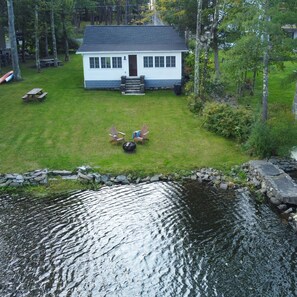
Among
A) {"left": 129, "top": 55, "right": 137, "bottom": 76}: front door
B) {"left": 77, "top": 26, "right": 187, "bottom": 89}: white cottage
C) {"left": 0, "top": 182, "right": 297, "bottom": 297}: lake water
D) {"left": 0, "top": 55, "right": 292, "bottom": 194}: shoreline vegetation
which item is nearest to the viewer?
{"left": 0, "top": 182, "right": 297, "bottom": 297}: lake water

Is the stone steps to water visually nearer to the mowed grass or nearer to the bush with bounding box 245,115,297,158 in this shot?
the bush with bounding box 245,115,297,158

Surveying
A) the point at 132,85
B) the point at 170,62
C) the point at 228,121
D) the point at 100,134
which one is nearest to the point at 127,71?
the point at 132,85

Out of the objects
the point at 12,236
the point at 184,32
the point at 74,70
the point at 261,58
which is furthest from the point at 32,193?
the point at 74,70

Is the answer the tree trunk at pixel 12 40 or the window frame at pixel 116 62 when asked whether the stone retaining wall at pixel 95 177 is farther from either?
the tree trunk at pixel 12 40

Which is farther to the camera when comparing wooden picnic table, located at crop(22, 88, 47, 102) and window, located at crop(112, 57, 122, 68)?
window, located at crop(112, 57, 122, 68)

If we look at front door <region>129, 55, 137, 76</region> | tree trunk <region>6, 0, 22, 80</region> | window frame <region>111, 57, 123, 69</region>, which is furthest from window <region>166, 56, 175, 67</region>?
tree trunk <region>6, 0, 22, 80</region>

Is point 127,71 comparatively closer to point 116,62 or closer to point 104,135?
point 116,62

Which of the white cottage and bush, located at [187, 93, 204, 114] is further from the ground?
the white cottage
